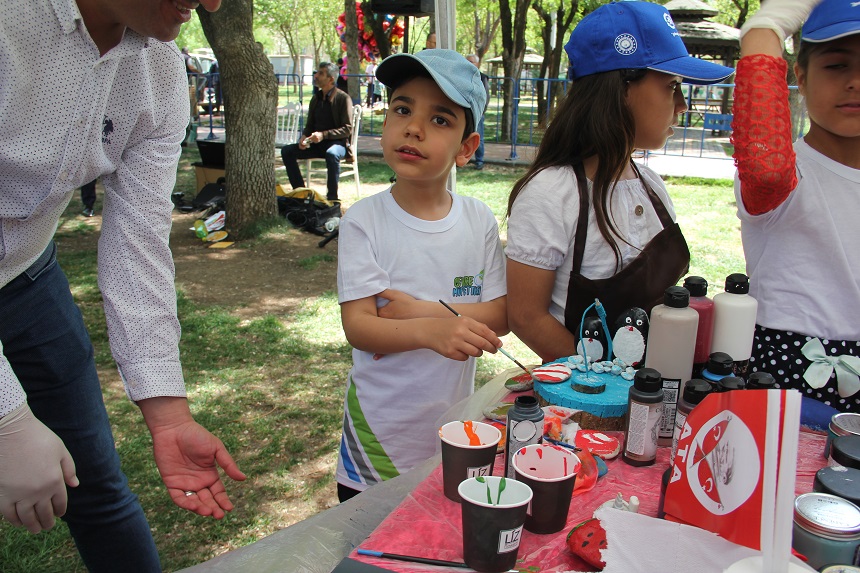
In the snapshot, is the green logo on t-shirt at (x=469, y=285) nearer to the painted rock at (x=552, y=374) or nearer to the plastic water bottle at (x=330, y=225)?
the painted rock at (x=552, y=374)

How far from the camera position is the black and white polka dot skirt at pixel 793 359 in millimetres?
1690

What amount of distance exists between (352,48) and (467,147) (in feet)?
53.4

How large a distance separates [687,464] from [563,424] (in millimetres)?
420

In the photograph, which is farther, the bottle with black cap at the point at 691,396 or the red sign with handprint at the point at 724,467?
the bottle with black cap at the point at 691,396

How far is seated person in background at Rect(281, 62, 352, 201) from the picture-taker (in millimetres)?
8766

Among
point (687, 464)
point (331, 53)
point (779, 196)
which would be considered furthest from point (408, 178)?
point (331, 53)

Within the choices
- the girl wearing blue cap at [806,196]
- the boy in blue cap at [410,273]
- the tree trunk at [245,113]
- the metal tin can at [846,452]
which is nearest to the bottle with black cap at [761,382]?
the metal tin can at [846,452]

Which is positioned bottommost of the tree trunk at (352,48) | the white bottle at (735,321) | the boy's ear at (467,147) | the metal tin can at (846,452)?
the metal tin can at (846,452)

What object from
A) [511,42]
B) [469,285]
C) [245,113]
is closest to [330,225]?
[245,113]

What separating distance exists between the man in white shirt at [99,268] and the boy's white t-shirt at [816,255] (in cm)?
140

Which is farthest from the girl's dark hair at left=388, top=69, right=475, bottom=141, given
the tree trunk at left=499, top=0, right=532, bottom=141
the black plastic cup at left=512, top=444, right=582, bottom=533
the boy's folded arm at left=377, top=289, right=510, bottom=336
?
the tree trunk at left=499, top=0, right=532, bottom=141

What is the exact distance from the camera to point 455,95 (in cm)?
185

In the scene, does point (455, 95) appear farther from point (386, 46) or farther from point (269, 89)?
point (386, 46)

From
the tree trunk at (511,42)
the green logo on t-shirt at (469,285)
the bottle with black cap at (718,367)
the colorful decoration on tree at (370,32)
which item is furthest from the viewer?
the colorful decoration on tree at (370,32)
